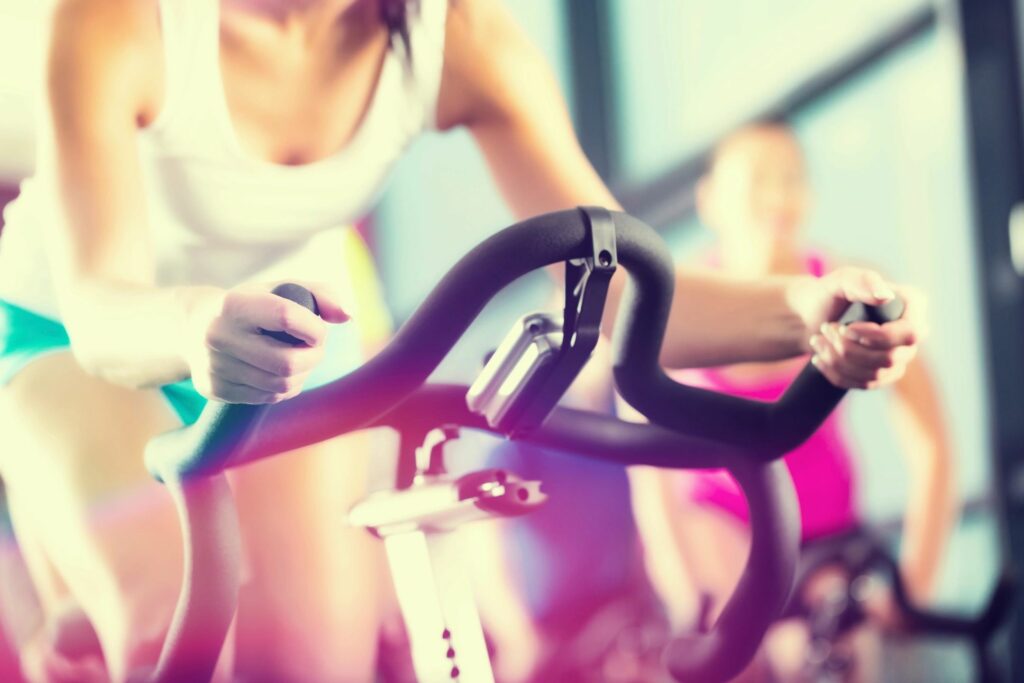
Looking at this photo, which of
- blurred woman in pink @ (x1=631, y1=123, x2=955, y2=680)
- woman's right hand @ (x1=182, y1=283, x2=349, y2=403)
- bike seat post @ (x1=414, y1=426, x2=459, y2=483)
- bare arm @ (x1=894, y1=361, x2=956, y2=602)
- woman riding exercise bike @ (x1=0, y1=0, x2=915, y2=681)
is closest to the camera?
woman's right hand @ (x1=182, y1=283, x2=349, y2=403)

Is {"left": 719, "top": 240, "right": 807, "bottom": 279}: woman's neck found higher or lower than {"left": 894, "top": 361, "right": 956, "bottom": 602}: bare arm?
higher

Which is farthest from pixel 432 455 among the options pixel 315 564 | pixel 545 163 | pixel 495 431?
pixel 545 163

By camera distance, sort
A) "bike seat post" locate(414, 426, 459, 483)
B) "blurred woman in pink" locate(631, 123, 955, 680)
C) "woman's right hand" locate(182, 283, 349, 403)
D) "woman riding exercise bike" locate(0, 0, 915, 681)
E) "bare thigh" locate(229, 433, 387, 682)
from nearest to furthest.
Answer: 1. "woman's right hand" locate(182, 283, 349, 403)
2. "bike seat post" locate(414, 426, 459, 483)
3. "woman riding exercise bike" locate(0, 0, 915, 681)
4. "bare thigh" locate(229, 433, 387, 682)
5. "blurred woman in pink" locate(631, 123, 955, 680)

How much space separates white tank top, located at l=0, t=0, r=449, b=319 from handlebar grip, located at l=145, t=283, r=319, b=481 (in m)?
0.31

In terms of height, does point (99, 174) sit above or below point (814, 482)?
above

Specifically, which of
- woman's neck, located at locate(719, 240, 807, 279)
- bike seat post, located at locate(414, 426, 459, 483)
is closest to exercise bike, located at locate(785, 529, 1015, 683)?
woman's neck, located at locate(719, 240, 807, 279)

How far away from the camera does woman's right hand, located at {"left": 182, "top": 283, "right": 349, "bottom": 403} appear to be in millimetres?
667

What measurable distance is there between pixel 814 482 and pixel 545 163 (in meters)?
0.54

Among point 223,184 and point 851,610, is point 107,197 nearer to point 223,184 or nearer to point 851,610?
point 223,184

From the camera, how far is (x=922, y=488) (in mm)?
1462

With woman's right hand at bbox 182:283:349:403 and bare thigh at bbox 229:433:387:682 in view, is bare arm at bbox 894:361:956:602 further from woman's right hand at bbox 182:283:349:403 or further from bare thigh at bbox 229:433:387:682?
woman's right hand at bbox 182:283:349:403

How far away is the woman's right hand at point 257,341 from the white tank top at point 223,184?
13.4 inches

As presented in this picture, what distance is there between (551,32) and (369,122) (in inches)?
10.8

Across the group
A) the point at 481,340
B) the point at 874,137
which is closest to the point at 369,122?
the point at 481,340
